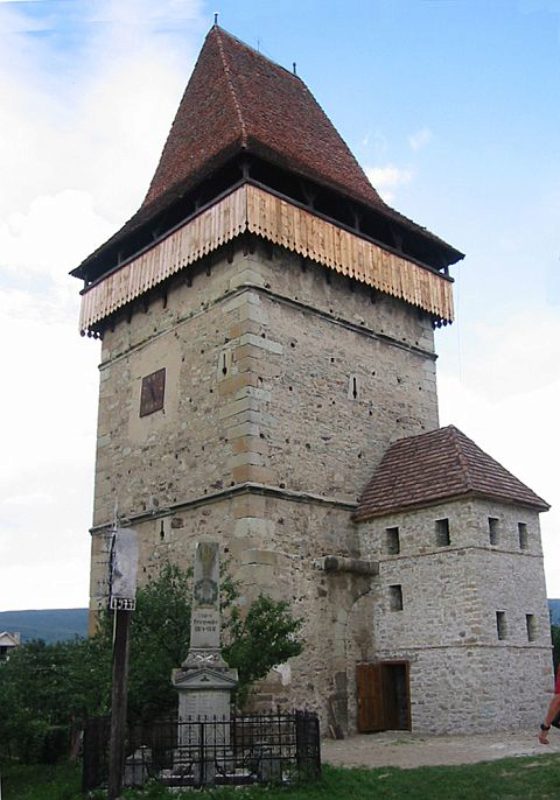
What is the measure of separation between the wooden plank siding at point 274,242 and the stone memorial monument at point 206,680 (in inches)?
307

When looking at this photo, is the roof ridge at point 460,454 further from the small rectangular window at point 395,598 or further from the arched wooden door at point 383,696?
the arched wooden door at point 383,696

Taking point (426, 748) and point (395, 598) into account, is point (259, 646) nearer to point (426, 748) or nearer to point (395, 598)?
point (426, 748)

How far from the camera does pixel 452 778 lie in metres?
8.82

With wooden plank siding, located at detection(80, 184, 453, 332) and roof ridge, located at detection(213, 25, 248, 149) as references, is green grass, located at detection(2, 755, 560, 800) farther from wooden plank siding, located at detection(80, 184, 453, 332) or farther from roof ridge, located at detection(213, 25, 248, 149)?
roof ridge, located at detection(213, 25, 248, 149)

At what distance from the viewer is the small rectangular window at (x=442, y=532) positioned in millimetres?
15188

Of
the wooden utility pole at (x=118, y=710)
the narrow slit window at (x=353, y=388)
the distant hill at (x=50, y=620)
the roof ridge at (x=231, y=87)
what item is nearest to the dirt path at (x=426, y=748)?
the wooden utility pole at (x=118, y=710)

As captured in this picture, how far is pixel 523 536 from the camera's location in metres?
15.9

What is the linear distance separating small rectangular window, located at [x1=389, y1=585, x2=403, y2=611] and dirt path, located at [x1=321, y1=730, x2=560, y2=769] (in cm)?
218

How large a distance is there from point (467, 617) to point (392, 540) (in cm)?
233

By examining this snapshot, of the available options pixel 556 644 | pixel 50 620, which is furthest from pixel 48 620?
pixel 556 644

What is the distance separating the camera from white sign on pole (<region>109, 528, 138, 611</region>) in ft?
26.8

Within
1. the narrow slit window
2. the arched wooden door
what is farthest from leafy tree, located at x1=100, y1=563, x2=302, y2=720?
the narrow slit window

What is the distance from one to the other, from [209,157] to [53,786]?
42.2ft

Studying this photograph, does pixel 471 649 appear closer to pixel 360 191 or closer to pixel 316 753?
pixel 316 753
